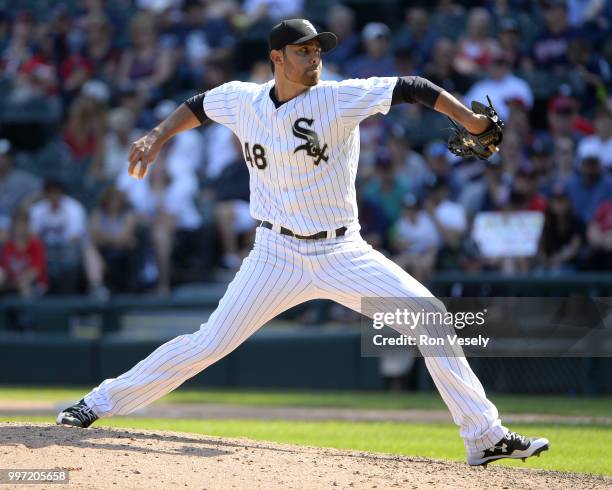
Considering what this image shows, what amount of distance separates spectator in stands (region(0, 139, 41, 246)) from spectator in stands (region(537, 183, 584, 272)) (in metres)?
5.96

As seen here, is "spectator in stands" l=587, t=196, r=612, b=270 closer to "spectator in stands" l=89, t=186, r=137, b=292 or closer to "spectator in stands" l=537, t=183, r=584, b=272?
"spectator in stands" l=537, t=183, r=584, b=272

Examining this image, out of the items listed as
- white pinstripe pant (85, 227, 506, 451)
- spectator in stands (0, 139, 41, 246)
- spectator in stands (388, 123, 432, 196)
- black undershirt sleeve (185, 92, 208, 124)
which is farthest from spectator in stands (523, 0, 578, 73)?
white pinstripe pant (85, 227, 506, 451)

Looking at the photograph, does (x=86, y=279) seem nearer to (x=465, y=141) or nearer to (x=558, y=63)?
(x=558, y=63)

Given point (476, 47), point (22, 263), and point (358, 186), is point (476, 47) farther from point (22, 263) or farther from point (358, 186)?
point (22, 263)

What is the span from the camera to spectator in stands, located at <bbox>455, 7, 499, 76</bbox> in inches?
499

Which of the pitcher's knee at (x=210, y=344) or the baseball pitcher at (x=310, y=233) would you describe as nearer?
the baseball pitcher at (x=310, y=233)

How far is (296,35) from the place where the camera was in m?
5.58

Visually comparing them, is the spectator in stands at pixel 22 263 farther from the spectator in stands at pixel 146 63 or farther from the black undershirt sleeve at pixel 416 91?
the black undershirt sleeve at pixel 416 91

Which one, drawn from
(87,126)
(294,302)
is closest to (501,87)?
(87,126)

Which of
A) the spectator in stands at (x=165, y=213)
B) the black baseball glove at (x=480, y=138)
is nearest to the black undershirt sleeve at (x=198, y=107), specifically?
the black baseball glove at (x=480, y=138)

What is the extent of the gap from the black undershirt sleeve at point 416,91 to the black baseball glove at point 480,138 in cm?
21

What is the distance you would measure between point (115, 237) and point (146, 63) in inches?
125

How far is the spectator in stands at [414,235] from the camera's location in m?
11.2

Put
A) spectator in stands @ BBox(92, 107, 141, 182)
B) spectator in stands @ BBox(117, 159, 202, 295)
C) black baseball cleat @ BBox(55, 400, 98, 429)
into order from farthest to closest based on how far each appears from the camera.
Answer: spectator in stands @ BBox(92, 107, 141, 182) → spectator in stands @ BBox(117, 159, 202, 295) → black baseball cleat @ BBox(55, 400, 98, 429)
